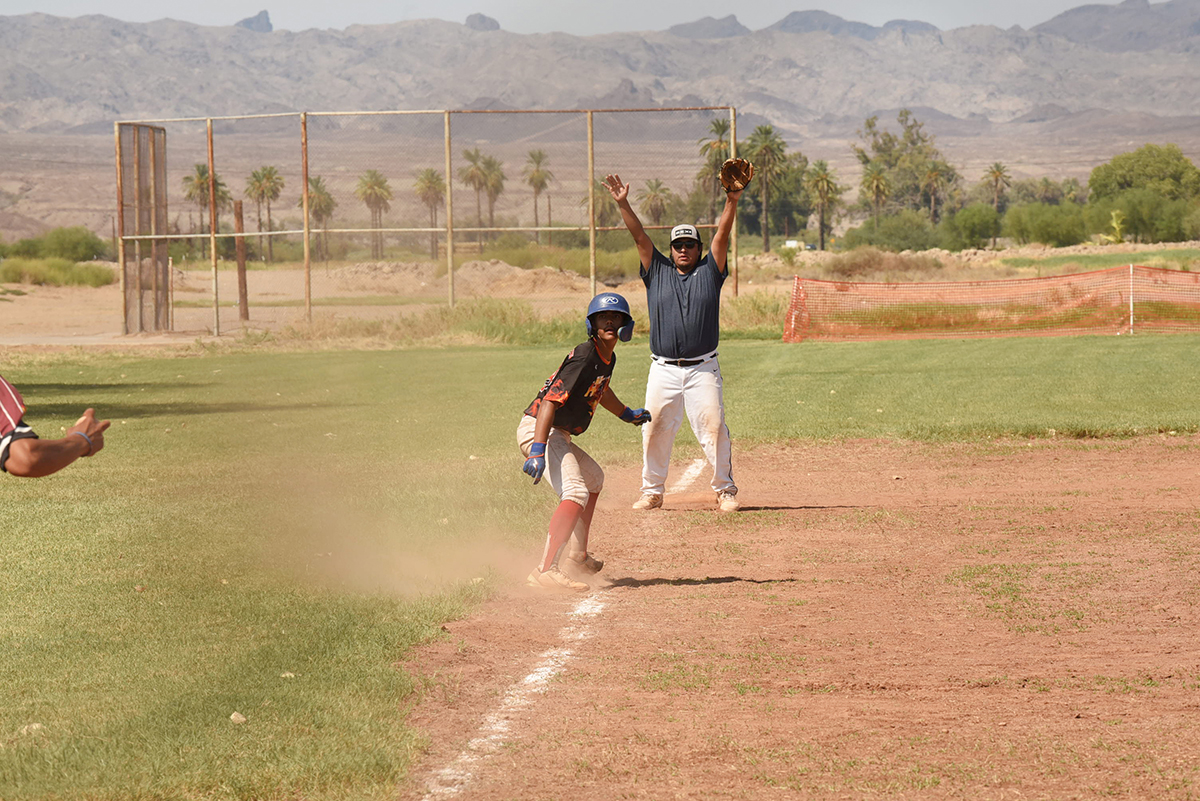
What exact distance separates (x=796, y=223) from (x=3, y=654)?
507ft

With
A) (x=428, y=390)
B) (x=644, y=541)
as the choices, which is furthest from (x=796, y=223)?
(x=644, y=541)

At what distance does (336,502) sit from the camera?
10.2 metres

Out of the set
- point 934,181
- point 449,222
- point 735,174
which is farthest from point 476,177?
point 934,181

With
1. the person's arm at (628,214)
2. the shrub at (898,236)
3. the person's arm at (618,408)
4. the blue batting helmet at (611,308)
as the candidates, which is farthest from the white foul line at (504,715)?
the shrub at (898,236)

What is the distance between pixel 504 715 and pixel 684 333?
463 cm

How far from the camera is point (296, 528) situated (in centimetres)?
906

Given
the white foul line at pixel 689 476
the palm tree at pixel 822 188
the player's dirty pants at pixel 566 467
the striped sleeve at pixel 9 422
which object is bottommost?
the white foul line at pixel 689 476

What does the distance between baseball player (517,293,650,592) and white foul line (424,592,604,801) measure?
19.3 inches

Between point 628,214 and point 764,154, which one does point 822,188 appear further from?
point 628,214

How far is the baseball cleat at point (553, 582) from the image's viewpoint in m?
7.27

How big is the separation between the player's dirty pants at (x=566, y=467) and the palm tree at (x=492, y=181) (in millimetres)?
27037

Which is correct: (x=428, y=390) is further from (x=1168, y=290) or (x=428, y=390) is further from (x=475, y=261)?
(x=1168, y=290)

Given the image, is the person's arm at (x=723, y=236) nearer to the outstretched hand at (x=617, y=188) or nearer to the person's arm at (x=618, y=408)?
the outstretched hand at (x=617, y=188)

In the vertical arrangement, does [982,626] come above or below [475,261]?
below
